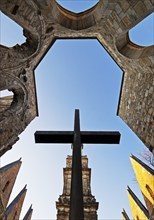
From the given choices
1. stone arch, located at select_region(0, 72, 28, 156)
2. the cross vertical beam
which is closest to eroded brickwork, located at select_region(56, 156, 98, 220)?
stone arch, located at select_region(0, 72, 28, 156)

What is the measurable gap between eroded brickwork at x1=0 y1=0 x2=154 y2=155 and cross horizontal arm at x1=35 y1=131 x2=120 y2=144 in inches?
100

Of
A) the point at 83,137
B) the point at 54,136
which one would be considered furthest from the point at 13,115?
the point at 83,137

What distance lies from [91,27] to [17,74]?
9.72ft

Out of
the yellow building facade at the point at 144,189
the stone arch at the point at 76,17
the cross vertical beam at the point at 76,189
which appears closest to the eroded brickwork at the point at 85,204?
the yellow building facade at the point at 144,189

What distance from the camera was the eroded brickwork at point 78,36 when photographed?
505 cm

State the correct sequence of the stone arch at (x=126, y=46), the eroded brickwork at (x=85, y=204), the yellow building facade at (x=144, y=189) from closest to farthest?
the stone arch at (x=126, y=46), the yellow building facade at (x=144, y=189), the eroded brickwork at (x=85, y=204)

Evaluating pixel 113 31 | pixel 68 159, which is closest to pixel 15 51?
pixel 113 31

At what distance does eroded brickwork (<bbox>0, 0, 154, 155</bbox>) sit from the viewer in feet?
16.6

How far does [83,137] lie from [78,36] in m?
5.49

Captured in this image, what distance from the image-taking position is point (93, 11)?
666 centimetres

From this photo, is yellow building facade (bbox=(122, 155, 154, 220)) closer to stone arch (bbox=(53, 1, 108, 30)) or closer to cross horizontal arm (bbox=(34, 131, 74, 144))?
stone arch (bbox=(53, 1, 108, 30))

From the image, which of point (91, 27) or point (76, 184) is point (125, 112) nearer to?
point (91, 27)

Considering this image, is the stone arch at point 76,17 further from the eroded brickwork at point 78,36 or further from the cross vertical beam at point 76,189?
the cross vertical beam at point 76,189

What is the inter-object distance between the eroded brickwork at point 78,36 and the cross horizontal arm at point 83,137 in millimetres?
2544
